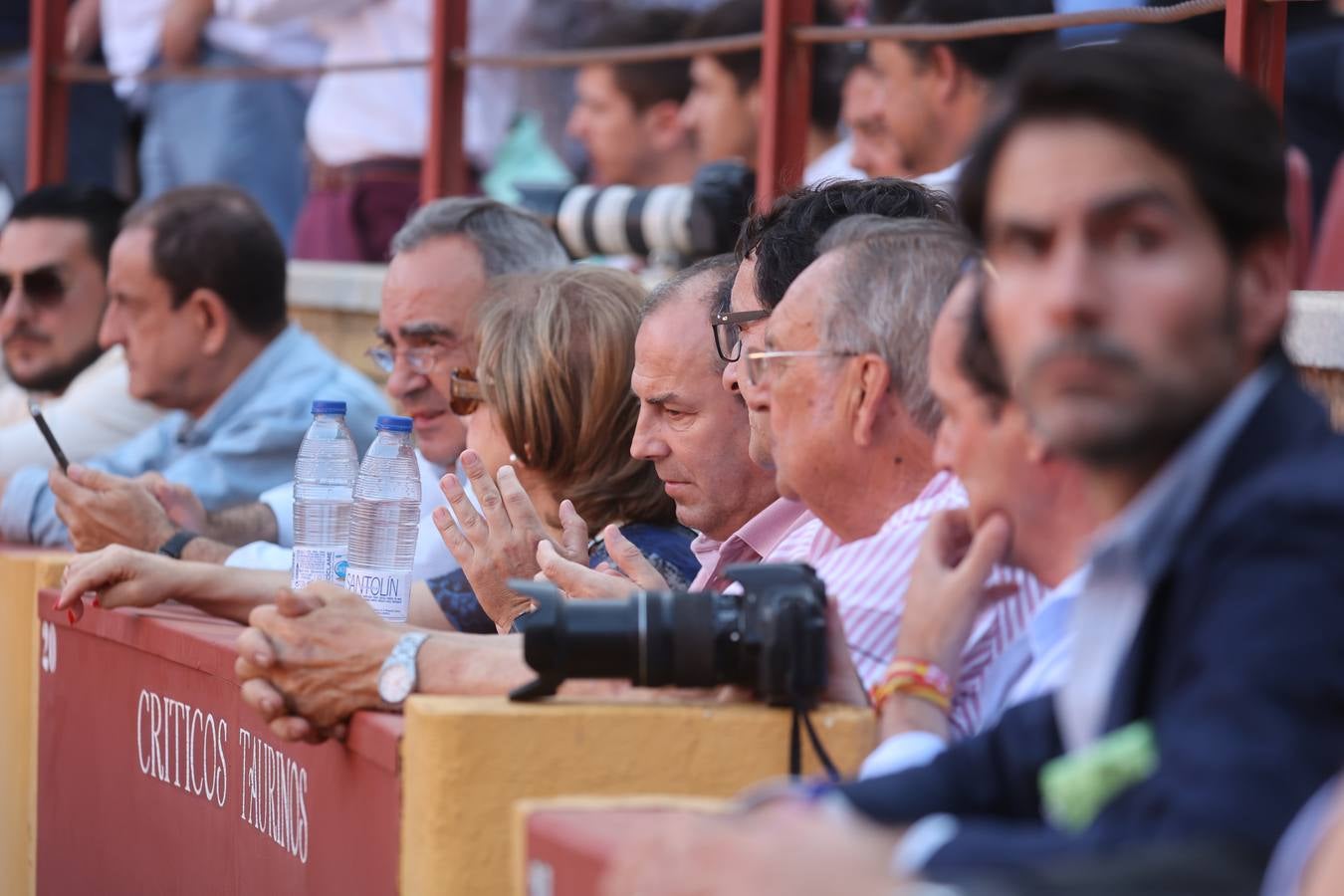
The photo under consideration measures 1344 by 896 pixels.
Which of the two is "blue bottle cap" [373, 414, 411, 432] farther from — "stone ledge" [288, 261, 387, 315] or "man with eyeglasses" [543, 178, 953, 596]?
"stone ledge" [288, 261, 387, 315]

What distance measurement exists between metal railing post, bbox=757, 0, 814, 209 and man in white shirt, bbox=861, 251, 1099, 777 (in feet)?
8.08

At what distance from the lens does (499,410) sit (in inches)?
148

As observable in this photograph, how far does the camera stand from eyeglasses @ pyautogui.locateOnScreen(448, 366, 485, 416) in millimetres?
4028

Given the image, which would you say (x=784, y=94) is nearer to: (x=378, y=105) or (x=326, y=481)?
(x=326, y=481)

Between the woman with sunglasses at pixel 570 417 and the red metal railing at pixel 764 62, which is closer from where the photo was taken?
the red metal railing at pixel 764 62

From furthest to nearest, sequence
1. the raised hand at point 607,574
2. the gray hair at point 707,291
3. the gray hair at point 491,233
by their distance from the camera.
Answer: the gray hair at point 491,233, the gray hair at point 707,291, the raised hand at point 607,574

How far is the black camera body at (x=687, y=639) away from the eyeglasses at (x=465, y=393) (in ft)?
5.40

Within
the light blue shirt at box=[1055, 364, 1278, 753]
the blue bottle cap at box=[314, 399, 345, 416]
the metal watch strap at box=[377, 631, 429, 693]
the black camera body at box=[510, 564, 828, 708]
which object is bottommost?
the metal watch strap at box=[377, 631, 429, 693]

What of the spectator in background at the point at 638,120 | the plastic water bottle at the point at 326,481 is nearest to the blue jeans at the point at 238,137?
the spectator in background at the point at 638,120

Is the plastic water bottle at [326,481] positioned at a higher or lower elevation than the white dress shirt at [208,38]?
lower

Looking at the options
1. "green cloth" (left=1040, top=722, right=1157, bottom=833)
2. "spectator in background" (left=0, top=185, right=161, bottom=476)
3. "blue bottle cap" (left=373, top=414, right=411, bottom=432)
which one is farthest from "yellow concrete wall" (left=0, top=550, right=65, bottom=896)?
"green cloth" (left=1040, top=722, right=1157, bottom=833)

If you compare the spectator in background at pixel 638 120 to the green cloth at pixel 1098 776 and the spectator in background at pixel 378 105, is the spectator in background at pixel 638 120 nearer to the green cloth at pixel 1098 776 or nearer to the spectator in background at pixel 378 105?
the spectator in background at pixel 378 105

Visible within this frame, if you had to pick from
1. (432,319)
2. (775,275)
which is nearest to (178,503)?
(432,319)

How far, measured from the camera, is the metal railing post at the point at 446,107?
241 inches
